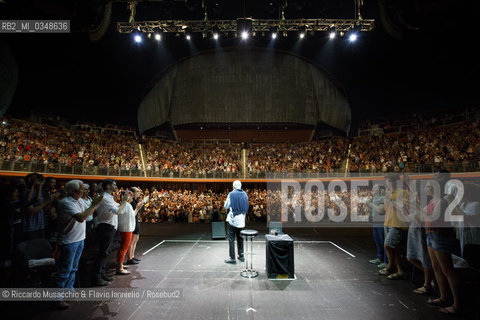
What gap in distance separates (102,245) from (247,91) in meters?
22.8

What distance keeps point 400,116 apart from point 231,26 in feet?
83.5

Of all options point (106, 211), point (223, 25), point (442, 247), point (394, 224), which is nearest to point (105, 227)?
point (106, 211)

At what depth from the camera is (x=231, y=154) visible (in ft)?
68.1

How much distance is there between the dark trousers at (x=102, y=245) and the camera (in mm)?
4004

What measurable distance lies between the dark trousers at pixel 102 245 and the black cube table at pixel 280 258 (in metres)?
3.20

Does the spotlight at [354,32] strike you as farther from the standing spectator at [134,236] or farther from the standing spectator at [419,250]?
the standing spectator at [134,236]

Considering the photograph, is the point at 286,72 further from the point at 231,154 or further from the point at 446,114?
the point at 446,114

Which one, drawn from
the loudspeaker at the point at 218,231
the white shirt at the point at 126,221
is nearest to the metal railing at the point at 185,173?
the loudspeaker at the point at 218,231

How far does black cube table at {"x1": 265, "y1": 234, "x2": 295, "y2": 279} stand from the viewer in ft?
14.4

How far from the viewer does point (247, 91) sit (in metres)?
24.3

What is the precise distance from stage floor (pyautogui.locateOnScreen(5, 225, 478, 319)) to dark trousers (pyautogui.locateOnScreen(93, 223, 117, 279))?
0.41m

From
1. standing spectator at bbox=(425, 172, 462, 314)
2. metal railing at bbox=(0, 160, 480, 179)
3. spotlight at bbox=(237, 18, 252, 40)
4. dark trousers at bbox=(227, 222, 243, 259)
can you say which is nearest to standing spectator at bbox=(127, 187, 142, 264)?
dark trousers at bbox=(227, 222, 243, 259)

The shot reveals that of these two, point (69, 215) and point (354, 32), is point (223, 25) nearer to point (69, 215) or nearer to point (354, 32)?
point (354, 32)

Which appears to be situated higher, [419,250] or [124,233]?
[124,233]
